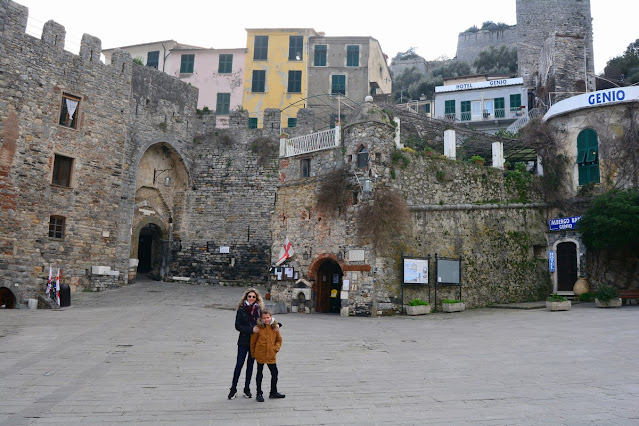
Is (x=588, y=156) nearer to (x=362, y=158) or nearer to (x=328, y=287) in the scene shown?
(x=362, y=158)

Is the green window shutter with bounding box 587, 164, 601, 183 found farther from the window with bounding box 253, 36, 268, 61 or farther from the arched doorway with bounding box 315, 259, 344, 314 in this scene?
the window with bounding box 253, 36, 268, 61

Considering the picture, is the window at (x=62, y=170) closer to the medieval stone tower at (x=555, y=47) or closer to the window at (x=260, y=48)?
the window at (x=260, y=48)

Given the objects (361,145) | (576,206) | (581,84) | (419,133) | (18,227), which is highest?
(581,84)

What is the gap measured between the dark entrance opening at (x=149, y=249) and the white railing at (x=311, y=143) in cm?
1064

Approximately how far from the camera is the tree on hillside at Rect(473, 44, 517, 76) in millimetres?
50631

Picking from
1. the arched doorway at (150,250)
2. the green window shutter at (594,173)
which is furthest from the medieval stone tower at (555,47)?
the arched doorway at (150,250)

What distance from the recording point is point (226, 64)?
3350 cm

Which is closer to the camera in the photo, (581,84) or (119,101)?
(119,101)

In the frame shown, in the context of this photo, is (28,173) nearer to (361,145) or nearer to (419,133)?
(361,145)

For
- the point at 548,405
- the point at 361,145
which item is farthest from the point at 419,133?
the point at 548,405

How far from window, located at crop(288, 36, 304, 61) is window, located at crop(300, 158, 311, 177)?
15938 millimetres

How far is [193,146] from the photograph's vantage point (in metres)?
27.4

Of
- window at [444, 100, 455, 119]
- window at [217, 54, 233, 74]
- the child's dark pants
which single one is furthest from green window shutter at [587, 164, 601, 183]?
window at [217, 54, 233, 74]

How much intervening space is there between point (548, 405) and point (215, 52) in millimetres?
31748
